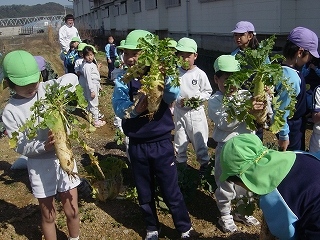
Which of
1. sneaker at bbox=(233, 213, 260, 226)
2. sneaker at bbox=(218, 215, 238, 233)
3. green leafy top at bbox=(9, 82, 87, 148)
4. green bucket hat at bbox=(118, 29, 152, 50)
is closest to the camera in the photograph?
green leafy top at bbox=(9, 82, 87, 148)

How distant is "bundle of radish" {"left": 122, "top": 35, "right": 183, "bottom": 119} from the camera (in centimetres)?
267

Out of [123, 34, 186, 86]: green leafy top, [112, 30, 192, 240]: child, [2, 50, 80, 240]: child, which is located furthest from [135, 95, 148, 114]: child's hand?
[2, 50, 80, 240]: child

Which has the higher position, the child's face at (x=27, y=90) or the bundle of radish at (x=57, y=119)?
the child's face at (x=27, y=90)

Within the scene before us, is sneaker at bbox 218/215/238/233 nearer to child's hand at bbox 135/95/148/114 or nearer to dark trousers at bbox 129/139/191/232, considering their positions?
dark trousers at bbox 129/139/191/232

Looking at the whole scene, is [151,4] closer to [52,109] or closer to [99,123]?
[99,123]

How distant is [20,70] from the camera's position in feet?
8.68

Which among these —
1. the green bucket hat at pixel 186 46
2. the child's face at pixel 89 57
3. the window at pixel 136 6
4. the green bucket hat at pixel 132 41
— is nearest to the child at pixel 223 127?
the green bucket hat at pixel 132 41

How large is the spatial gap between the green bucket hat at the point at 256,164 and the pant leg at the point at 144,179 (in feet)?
4.06

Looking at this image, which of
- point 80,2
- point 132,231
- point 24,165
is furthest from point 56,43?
point 80,2

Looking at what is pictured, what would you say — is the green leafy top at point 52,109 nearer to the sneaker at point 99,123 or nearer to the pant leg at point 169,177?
the pant leg at point 169,177

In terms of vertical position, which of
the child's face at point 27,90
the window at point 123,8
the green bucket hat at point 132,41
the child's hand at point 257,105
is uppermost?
the window at point 123,8

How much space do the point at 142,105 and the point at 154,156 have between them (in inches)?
18.9

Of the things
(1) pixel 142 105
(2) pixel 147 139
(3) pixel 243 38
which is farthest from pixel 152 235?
(3) pixel 243 38

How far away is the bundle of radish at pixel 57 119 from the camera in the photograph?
8.59 feet
